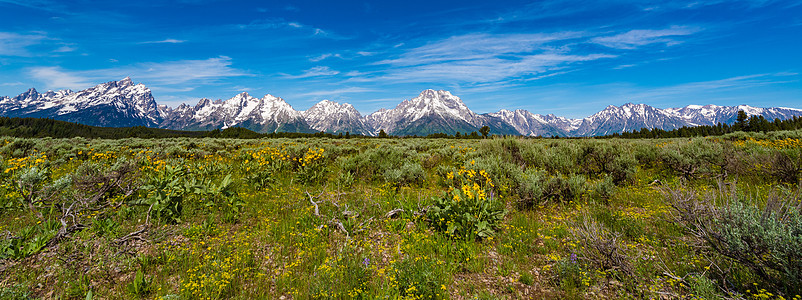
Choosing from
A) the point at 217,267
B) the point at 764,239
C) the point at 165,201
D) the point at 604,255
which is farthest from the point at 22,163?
the point at 764,239

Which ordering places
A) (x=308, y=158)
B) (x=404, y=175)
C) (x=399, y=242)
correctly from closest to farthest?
(x=399, y=242) < (x=404, y=175) < (x=308, y=158)

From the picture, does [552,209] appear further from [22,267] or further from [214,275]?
[22,267]

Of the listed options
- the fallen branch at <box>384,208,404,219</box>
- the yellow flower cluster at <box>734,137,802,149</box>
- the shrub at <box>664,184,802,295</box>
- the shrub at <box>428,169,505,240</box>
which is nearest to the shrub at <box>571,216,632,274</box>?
the shrub at <box>664,184,802,295</box>

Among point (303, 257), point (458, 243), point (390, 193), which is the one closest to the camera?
point (303, 257)

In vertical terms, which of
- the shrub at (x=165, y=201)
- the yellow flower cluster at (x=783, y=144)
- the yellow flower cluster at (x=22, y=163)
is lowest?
the shrub at (x=165, y=201)

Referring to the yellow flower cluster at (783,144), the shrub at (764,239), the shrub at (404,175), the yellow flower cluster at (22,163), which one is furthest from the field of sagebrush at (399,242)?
the yellow flower cluster at (783,144)

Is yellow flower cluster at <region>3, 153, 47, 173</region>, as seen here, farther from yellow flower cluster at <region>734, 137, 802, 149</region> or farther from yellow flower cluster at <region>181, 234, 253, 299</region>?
yellow flower cluster at <region>734, 137, 802, 149</region>

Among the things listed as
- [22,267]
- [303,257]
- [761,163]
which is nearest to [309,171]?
[303,257]

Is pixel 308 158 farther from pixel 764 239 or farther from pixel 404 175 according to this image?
pixel 764 239

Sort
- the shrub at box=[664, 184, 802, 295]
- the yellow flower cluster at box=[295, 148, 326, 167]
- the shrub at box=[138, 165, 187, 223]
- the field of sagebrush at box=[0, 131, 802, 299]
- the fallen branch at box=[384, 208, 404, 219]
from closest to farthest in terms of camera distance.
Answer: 1. the shrub at box=[664, 184, 802, 295]
2. the field of sagebrush at box=[0, 131, 802, 299]
3. the shrub at box=[138, 165, 187, 223]
4. the fallen branch at box=[384, 208, 404, 219]
5. the yellow flower cluster at box=[295, 148, 326, 167]

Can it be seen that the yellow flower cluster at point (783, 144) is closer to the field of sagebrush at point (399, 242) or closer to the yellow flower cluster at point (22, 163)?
the field of sagebrush at point (399, 242)

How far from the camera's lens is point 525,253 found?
178 inches

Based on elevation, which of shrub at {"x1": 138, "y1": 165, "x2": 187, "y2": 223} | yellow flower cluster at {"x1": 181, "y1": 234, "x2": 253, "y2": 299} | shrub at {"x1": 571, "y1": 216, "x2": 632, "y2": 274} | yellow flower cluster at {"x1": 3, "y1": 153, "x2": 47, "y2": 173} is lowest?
yellow flower cluster at {"x1": 181, "y1": 234, "x2": 253, "y2": 299}

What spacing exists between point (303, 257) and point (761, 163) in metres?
12.5
